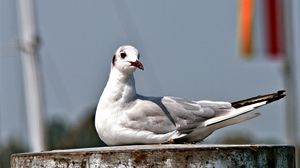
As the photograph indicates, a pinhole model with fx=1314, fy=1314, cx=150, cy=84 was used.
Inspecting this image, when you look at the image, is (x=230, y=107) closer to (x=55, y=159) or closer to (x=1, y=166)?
(x=55, y=159)

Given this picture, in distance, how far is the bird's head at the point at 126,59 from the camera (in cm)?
1160

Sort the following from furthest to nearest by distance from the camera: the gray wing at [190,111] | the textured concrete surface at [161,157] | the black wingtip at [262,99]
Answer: the gray wing at [190,111] → the black wingtip at [262,99] → the textured concrete surface at [161,157]

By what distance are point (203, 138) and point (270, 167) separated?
1.84m

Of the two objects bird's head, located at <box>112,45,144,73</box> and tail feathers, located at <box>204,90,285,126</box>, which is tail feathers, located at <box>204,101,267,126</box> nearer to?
tail feathers, located at <box>204,90,285,126</box>

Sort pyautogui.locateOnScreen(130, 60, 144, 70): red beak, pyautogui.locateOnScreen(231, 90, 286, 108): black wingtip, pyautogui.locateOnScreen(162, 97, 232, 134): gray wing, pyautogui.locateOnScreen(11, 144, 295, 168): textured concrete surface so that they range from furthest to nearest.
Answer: pyautogui.locateOnScreen(162, 97, 232, 134): gray wing
pyautogui.locateOnScreen(130, 60, 144, 70): red beak
pyautogui.locateOnScreen(231, 90, 286, 108): black wingtip
pyautogui.locateOnScreen(11, 144, 295, 168): textured concrete surface

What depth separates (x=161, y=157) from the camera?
959 centimetres

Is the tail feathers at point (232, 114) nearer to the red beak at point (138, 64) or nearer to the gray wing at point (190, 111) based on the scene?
the gray wing at point (190, 111)

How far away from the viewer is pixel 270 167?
10000 millimetres

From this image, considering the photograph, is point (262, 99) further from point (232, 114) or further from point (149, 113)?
point (149, 113)

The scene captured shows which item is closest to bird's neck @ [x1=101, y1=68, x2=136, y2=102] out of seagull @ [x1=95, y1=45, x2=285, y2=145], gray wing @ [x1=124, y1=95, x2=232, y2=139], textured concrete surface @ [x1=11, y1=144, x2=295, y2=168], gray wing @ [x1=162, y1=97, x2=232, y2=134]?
seagull @ [x1=95, y1=45, x2=285, y2=145]

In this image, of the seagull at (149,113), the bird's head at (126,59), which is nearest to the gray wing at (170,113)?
the seagull at (149,113)

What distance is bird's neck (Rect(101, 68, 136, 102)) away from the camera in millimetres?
11492

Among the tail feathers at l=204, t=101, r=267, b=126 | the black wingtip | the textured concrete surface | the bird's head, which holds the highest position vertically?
the bird's head

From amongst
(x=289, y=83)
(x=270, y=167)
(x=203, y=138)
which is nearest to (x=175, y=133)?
(x=203, y=138)
